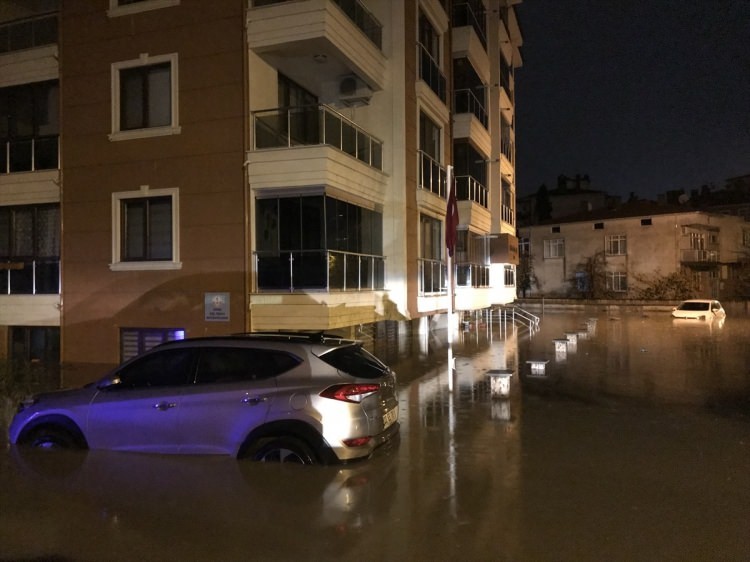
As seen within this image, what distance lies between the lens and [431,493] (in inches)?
237

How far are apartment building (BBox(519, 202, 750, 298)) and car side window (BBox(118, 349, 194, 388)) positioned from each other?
47025 millimetres

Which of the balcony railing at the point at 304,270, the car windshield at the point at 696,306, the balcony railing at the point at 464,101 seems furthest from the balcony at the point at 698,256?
the balcony railing at the point at 304,270

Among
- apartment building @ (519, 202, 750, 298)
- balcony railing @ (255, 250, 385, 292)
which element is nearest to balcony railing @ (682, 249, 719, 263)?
apartment building @ (519, 202, 750, 298)

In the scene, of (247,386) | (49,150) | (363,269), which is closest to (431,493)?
(247,386)

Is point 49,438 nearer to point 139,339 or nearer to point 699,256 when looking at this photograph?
point 139,339

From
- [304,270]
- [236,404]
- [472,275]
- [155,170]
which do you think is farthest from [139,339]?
[472,275]

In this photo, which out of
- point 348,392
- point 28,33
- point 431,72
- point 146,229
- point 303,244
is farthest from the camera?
point 431,72

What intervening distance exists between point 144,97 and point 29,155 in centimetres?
365

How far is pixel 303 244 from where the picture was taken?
13641mm

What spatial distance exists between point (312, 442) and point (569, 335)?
1793 cm

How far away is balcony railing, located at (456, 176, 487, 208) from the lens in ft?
74.8

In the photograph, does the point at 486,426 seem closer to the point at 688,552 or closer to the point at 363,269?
the point at 688,552

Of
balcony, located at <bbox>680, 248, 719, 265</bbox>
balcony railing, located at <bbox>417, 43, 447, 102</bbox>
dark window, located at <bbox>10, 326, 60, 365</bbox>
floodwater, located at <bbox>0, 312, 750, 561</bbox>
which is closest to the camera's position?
floodwater, located at <bbox>0, 312, 750, 561</bbox>

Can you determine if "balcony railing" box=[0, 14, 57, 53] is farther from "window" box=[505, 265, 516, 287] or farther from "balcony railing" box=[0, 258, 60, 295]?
"window" box=[505, 265, 516, 287]
